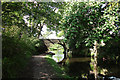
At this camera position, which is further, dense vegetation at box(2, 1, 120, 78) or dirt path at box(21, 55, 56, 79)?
dirt path at box(21, 55, 56, 79)

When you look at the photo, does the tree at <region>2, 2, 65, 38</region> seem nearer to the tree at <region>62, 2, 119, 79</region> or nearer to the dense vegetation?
the dense vegetation

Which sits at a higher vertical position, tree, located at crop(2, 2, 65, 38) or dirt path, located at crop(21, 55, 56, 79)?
tree, located at crop(2, 2, 65, 38)

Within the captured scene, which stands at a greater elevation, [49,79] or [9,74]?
[9,74]

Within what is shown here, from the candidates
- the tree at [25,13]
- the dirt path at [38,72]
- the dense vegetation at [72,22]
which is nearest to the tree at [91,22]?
the dense vegetation at [72,22]

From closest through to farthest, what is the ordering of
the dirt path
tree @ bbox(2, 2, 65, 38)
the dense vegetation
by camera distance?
the dense vegetation < tree @ bbox(2, 2, 65, 38) < the dirt path

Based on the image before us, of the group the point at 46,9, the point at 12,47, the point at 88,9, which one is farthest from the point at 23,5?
the point at 88,9

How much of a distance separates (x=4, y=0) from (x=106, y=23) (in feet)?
12.7

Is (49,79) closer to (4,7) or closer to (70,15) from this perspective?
(70,15)

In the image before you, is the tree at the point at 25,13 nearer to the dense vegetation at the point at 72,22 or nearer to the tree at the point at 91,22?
the dense vegetation at the point at 72,22

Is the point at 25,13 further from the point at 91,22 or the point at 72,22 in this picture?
the point at 91,22

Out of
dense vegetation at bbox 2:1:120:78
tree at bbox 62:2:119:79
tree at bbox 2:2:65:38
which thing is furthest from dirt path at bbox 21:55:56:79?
tree at bbox 62:2:119:79

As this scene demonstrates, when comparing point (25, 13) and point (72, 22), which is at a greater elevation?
point (25, 13)

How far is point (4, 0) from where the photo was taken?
3.28 meters

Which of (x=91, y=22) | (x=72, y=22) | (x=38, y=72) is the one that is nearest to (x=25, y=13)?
(x=72, y=22)
